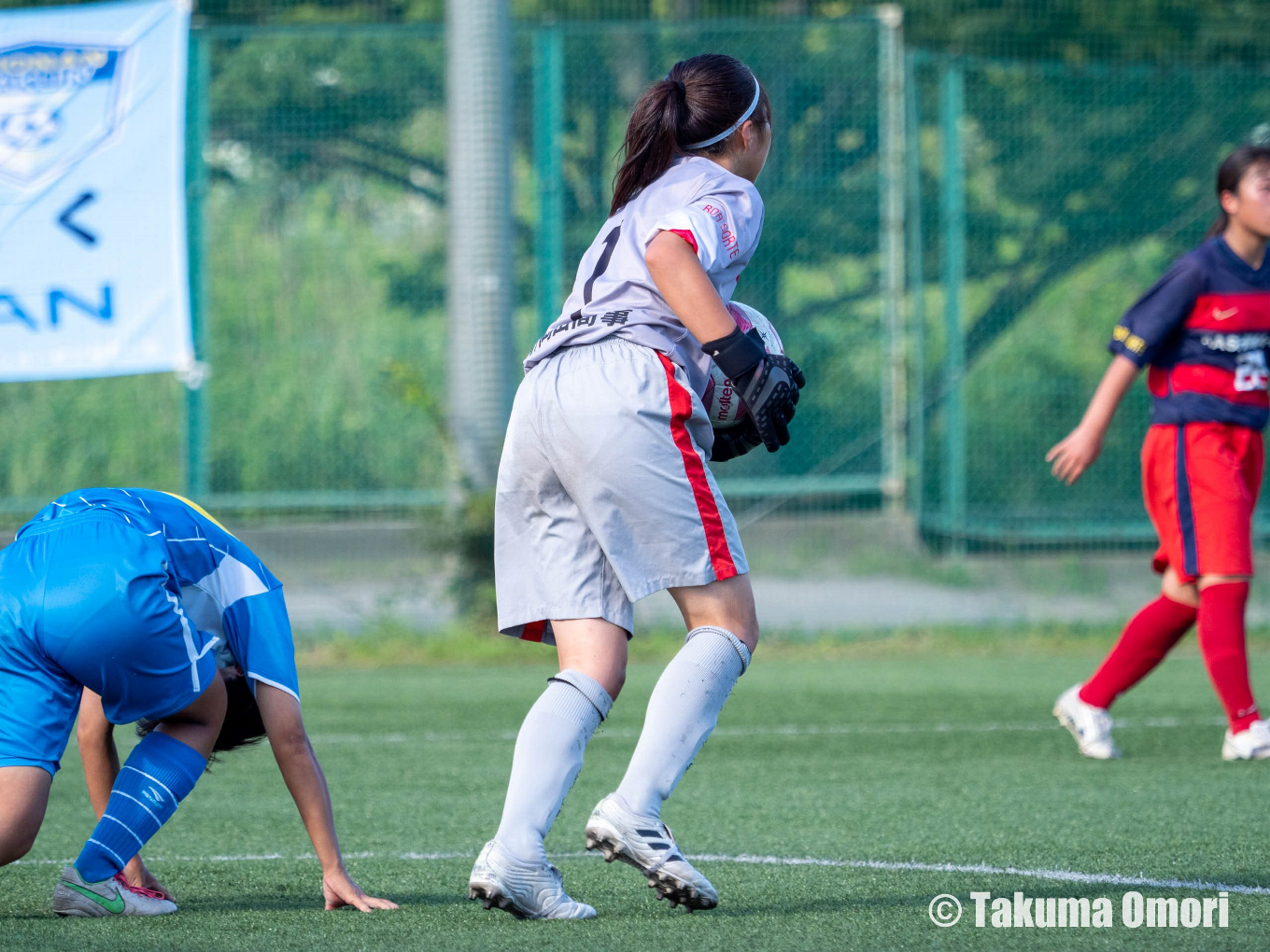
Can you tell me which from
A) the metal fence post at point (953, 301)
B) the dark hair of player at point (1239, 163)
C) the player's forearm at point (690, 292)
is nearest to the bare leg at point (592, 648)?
the player's forearm at point (690, 292)

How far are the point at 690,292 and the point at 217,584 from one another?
3.56 feet

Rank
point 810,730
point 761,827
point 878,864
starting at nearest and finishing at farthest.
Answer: point 878,864, point 761,827, point 810,730

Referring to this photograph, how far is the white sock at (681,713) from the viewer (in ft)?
9.33

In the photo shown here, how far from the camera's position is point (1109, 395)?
17.2ft

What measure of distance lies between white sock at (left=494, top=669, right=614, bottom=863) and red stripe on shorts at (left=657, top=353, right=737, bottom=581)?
0.32 m

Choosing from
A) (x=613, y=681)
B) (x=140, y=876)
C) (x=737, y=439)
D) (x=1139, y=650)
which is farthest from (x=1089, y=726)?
(x=140, y=876)

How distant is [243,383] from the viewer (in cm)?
948

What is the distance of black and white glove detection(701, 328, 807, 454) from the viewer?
9.46ft

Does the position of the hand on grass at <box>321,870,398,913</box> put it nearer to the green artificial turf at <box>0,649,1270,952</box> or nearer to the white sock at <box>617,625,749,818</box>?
the green artificial turf at <box>0,649,1270,952</box>

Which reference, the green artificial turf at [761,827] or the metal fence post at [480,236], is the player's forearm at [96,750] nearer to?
the green artificial turf at [761,827]

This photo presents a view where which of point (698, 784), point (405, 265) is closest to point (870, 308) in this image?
point (405, 265)

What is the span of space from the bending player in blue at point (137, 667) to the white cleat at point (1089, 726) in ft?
9.41

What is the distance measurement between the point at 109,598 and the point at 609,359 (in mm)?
995

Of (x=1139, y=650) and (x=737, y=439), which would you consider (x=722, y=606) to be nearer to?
(x=737, y=439)
